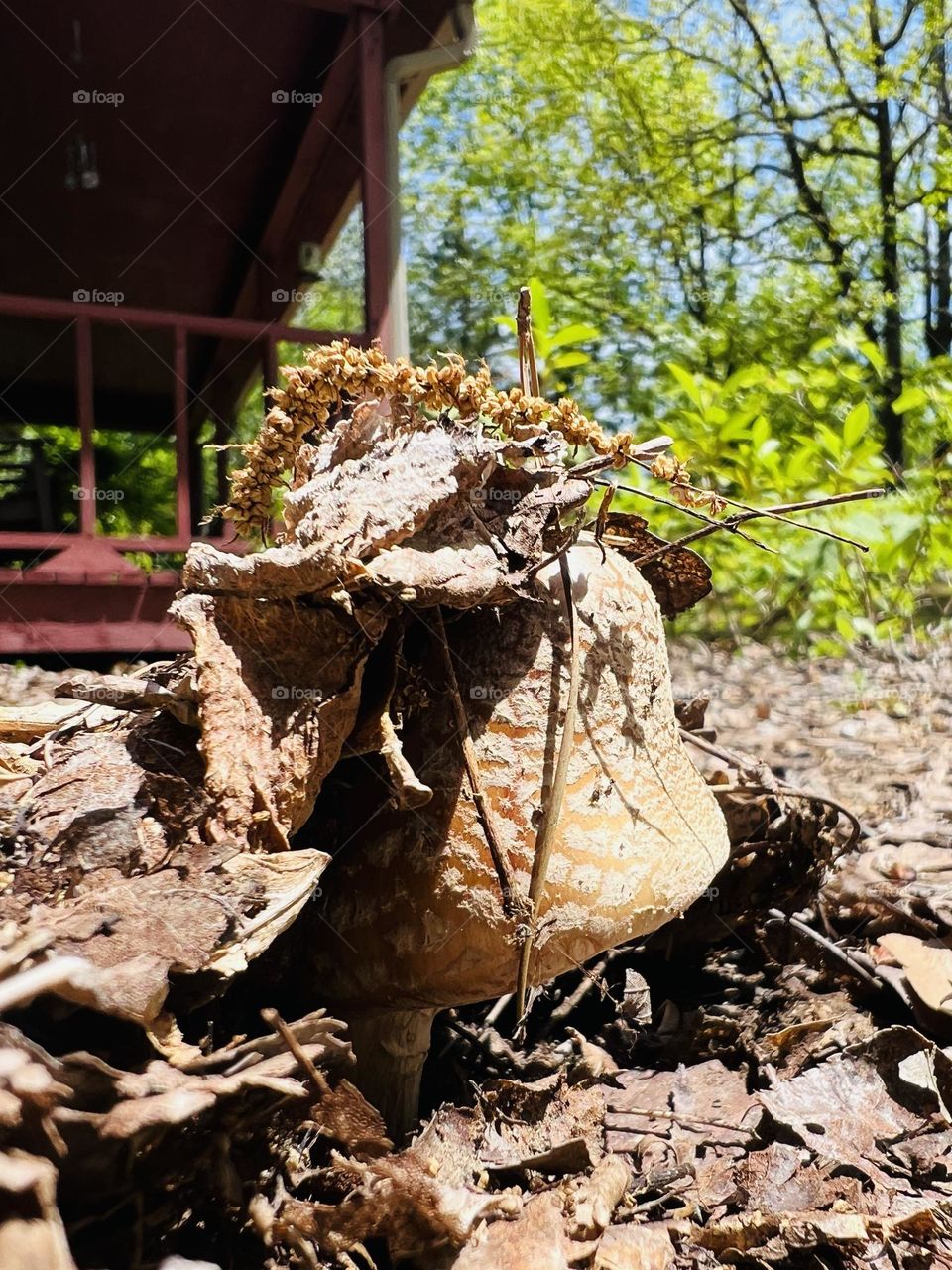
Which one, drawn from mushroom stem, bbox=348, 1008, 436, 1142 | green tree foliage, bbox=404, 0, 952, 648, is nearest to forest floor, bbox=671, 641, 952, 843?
mushroom stem, bbox=348, 1008, 436, 1142

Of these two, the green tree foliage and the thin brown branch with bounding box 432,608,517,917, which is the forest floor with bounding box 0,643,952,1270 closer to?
the thin brown branch with bounding box 432,608,517,917

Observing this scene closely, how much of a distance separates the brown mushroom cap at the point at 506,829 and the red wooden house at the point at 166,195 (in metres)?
3.05

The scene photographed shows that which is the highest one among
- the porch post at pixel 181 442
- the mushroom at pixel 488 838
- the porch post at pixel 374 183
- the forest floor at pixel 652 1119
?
the porch post at pixel 374 183

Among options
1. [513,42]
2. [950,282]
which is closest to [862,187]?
[950,282]

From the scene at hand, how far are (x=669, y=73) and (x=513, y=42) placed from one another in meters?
2.25

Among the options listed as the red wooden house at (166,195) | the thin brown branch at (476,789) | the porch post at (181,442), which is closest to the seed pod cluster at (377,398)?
the thin brown branch at (476,789)

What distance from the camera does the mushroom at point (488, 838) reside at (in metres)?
1.31

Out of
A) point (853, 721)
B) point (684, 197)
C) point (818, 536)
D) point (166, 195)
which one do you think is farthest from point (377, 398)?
point (684, 197)

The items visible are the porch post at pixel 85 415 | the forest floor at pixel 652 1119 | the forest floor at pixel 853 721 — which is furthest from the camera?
the porch post at pixel 85 415

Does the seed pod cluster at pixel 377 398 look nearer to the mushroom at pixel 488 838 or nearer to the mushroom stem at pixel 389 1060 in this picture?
the mushroom at pixel 488 838

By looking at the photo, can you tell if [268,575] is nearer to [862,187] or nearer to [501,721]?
[501,721]

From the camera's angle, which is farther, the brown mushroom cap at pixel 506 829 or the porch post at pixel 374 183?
the porch post at pixel 374 183

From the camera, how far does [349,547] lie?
1.21m

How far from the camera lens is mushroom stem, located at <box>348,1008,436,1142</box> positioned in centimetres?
136
